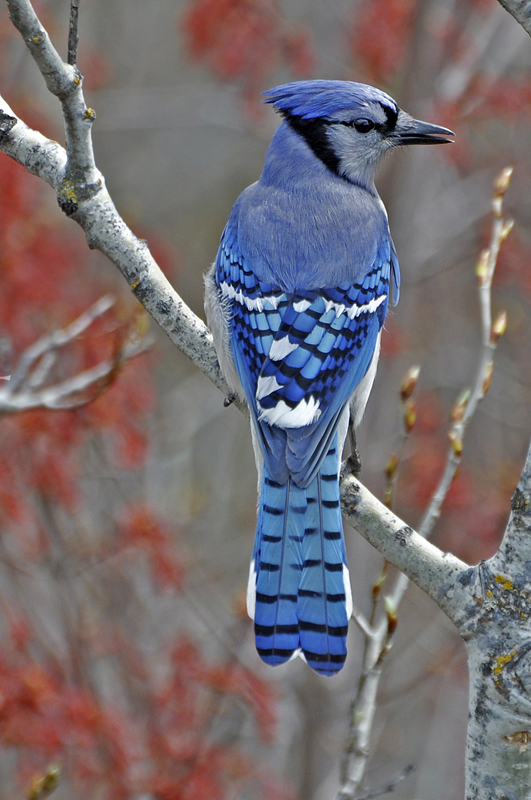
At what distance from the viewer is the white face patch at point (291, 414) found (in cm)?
243

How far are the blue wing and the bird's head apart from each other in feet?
1.72

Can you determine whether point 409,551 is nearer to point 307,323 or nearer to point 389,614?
point 389,614

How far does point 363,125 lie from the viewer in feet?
10.2

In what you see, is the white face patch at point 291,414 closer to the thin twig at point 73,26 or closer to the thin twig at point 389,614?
the thin twig at point 389,614

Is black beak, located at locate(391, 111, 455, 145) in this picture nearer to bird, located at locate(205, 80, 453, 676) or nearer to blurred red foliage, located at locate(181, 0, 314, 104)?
bird, located at locate(205, 80, 453, 676)

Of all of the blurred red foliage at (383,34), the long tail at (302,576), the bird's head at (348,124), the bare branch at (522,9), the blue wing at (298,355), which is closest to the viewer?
the bare branch at (522,9)

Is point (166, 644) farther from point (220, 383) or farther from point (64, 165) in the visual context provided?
point (64, 165)

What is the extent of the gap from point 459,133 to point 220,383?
267cm

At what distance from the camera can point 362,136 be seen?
313cm

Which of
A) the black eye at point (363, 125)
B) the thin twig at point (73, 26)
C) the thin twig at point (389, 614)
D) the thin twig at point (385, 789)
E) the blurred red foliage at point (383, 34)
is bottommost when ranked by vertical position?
the thin twig at point (385, 789)

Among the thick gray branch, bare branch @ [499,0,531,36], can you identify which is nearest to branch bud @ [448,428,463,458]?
the thick gray branch

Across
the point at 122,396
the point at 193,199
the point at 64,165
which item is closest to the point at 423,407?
the point at 122,396

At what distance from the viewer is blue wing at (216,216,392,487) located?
2428mm

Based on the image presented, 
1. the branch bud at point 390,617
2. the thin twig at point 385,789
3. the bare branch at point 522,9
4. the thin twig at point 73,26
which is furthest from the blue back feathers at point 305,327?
the bare branch at point 522,9
